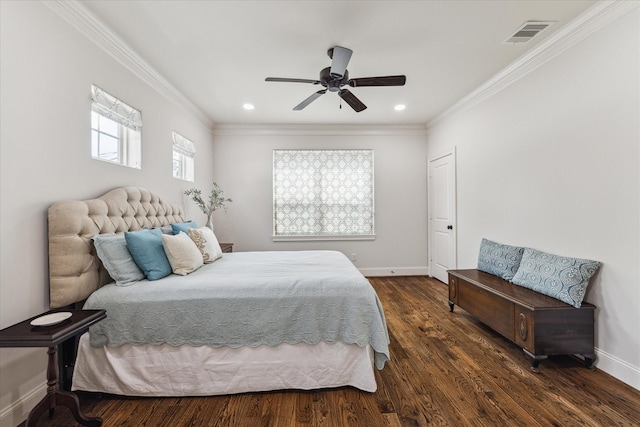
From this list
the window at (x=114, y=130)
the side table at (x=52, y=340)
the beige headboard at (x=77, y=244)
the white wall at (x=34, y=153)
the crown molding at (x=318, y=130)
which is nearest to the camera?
the side table at (x=52, y=340)

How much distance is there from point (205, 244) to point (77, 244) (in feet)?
3.46

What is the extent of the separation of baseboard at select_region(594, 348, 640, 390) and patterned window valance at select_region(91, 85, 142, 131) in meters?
4.44

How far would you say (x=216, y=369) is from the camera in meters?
1.85

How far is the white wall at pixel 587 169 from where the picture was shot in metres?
1.93

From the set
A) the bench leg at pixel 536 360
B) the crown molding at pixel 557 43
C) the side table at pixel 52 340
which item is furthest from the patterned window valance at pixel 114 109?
the bench leg at pixel 536 360

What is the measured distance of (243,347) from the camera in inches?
73.2

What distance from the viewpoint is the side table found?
51.6 inches

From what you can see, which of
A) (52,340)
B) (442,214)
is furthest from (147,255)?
(442,214)

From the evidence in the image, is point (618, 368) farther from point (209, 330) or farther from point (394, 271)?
point (394, 271)

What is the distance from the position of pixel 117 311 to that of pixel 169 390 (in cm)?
63

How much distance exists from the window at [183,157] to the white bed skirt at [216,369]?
2.33 metres

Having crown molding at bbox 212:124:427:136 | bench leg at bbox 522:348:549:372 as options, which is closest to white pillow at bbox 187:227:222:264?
crown molding at bbox 212:124:427:136

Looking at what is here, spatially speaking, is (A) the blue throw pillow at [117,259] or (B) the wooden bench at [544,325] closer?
(A) the blue throw pillow at [117,259]

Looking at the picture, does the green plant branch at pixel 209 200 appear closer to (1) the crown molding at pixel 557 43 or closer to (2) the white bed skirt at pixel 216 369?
(2) the white bed skirt at pixel 216 369
